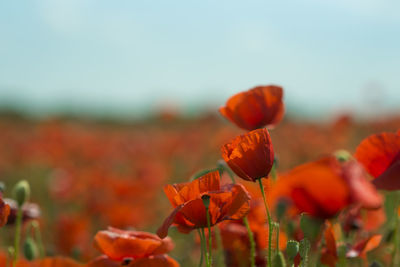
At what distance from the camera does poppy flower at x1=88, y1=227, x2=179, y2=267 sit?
974 mm

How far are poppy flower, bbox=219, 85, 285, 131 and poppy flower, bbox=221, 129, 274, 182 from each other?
32 centimetres

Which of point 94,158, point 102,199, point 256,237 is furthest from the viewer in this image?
point 94,158

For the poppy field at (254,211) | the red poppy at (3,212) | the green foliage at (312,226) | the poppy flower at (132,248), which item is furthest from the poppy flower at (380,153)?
the red poppy at (3,212)

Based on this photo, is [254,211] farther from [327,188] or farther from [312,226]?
[327,188]

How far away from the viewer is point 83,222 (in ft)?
7.61

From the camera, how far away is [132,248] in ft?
3.23

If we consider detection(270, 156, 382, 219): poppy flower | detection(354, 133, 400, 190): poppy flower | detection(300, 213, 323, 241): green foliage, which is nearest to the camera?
detection(270, 156, 382, 219): poppy flower

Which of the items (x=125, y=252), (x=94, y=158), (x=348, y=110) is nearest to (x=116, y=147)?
(x=94, y=158)

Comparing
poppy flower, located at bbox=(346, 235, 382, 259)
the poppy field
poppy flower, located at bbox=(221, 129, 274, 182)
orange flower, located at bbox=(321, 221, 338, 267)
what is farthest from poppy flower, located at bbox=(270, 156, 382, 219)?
poppy flower, located at bbox=(346, 235, 382, 259)

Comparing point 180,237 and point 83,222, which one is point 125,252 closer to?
point 83,222

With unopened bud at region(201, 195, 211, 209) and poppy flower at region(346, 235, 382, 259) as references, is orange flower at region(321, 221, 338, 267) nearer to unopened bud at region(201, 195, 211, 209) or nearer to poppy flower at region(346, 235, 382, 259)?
poppy flower at region(346, 235, 382, 259)

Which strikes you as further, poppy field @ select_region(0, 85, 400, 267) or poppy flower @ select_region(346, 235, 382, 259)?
poppy flower @ select_region(346, 235, 382, 259)

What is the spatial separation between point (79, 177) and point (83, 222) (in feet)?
5.00

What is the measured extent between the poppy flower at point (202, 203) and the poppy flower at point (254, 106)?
0.31 m
